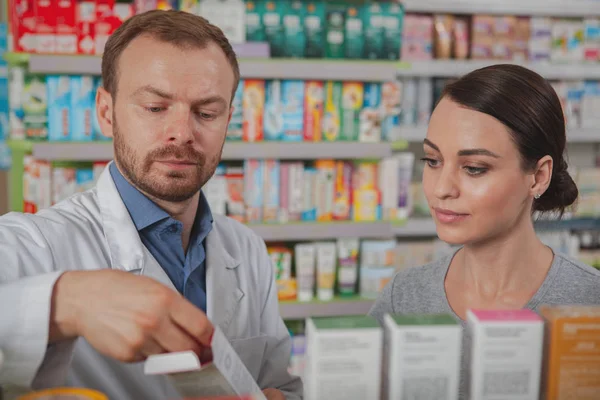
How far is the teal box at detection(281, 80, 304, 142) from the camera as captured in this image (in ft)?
11.4

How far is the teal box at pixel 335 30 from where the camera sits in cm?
350

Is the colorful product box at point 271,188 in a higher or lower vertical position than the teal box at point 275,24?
lower

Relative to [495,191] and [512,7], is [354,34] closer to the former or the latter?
[512,7]

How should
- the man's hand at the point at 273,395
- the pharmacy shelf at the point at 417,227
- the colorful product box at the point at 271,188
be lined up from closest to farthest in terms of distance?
the man's hand at the point at 273,395
the colorful product box at the point at 271,188
the pharmacy shelf at the point at 417,227

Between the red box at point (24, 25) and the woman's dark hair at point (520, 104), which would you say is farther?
the red box at point (24, 25)

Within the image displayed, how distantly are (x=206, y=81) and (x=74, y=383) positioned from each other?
82 cm

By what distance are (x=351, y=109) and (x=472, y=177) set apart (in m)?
2.04

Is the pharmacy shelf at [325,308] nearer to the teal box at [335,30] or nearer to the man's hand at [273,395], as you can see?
the teal box at [335,30]

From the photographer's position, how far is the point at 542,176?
1.69m

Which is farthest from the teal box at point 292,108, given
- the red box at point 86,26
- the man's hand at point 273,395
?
the man's hand at point 273,395

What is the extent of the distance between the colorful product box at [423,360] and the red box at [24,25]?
2.94m

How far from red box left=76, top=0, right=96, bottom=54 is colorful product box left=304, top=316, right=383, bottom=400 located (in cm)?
278

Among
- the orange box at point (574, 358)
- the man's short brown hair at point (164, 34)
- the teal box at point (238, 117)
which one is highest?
the man's short brown hair at point (164, 34)

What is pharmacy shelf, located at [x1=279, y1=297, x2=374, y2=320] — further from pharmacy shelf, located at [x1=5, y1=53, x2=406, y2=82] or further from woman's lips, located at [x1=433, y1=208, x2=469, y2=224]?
woman's lips, located at [x1=433, y1=208, x2=469, y2=224]
